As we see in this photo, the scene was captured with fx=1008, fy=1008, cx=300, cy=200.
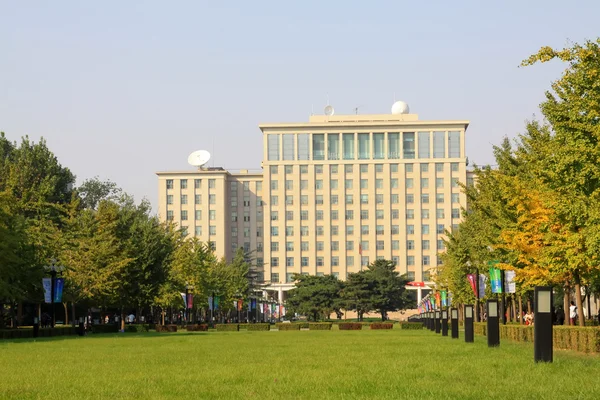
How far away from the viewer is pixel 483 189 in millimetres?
53906

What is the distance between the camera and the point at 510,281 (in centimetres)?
4522

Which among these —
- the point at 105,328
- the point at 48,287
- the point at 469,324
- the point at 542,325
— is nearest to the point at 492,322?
the point at 469,324

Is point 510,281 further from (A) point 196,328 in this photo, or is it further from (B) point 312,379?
(A) point 196,328

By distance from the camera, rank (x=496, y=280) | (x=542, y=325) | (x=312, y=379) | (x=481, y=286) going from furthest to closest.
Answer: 1. (x=481, y=286)
2. (x=496, y=280)
3. (x=542, y=325)
4. (x=312, y=379)

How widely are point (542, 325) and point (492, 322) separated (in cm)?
968

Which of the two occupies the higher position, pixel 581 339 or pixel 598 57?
pixel 598 57

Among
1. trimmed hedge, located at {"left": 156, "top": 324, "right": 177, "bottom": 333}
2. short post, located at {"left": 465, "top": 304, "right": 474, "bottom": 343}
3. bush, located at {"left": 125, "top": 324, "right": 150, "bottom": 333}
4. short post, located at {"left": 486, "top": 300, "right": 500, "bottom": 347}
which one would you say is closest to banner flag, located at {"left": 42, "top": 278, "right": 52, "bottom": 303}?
bush, located at {"left": 125, "top": 324, "right": 150, "bottom": 333}

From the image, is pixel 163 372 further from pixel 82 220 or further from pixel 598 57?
pixel 82 220

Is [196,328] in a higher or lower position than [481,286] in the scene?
lower

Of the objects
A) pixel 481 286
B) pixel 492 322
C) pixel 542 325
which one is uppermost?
pixel 481 286

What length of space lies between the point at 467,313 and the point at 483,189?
18.9m

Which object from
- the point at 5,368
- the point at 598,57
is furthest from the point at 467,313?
the point at 5,368

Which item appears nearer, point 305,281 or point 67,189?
point 67,189

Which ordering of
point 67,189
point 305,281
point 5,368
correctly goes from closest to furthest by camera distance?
point 5,368
point 67,189
point 305,281
